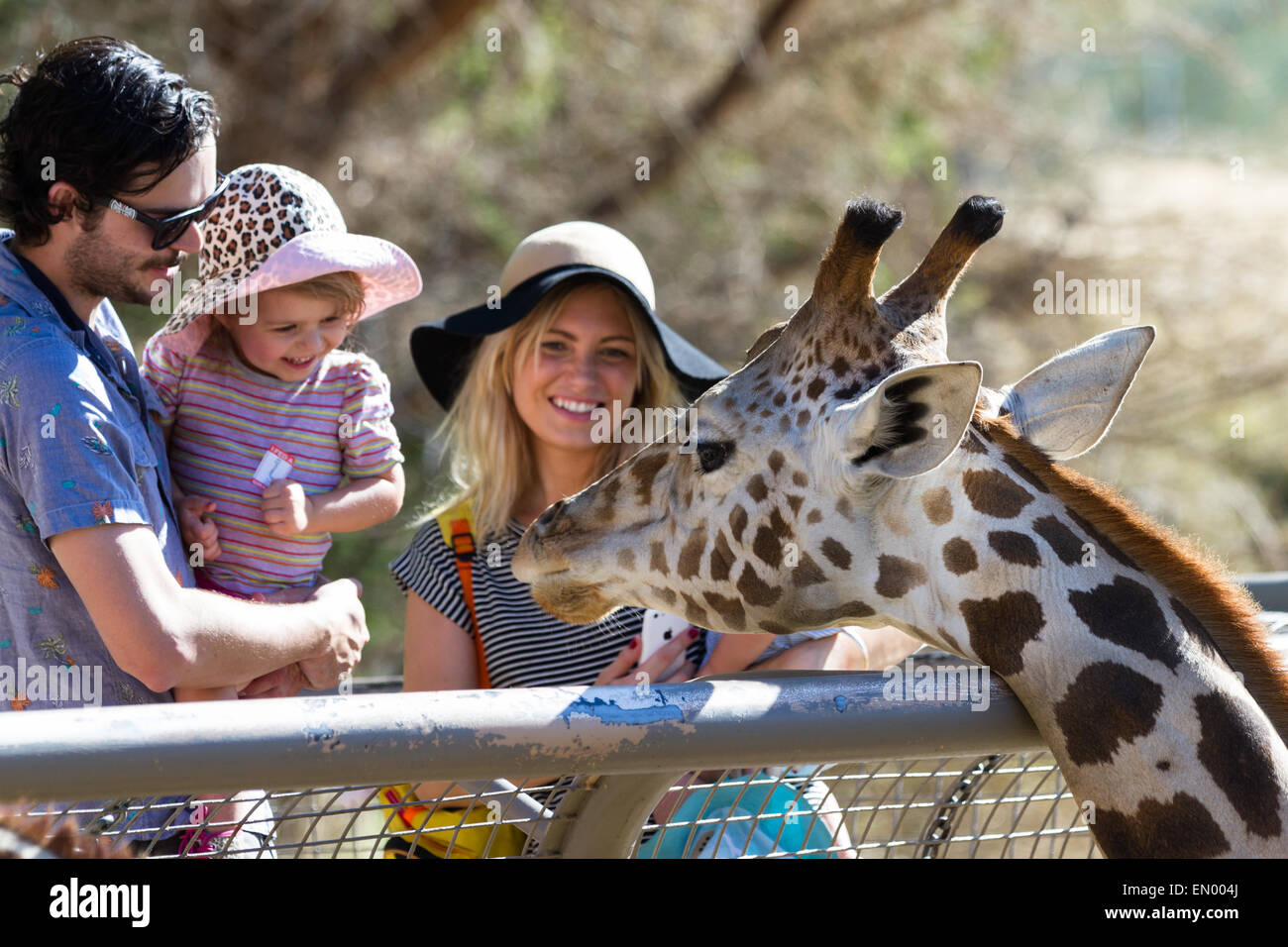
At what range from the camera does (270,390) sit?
8.67 feet

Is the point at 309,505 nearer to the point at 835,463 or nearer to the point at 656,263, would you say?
the point at 835,463

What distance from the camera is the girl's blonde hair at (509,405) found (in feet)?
9.82

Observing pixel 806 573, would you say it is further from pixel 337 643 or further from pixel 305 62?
pixel 305 62

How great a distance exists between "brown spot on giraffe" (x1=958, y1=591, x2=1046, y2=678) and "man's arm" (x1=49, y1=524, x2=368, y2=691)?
110 centimetres

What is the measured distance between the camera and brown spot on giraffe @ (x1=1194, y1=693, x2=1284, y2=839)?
172cm

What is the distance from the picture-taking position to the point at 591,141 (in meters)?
8.59

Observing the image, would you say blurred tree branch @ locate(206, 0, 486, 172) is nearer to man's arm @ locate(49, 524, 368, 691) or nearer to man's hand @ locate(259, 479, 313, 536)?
man's hand @ locate(259, 479, 313, 536)

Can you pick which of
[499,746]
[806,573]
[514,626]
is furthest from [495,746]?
[514,626]

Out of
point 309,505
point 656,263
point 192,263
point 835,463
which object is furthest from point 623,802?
point 656,263

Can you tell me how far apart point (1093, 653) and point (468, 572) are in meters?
1.52

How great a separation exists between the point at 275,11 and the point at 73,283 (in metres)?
5.22

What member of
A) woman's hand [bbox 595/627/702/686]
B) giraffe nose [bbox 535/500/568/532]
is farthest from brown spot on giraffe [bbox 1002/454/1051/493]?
woman's hand [bbox 595/627/702/686]

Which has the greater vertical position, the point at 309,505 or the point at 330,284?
the point at 330,284

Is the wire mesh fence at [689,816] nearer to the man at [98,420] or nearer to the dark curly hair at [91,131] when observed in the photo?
the man at [98,420]
